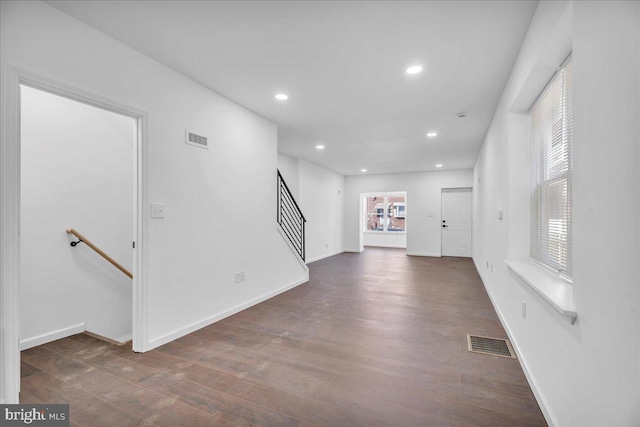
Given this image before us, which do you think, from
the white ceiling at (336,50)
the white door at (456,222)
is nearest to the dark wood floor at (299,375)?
the white ceiling at (336,50)

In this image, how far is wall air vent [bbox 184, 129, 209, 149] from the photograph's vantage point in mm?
2920

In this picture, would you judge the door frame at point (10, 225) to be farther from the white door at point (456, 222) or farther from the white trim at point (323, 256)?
the white door at point (456, 222)

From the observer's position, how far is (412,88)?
3.12 m

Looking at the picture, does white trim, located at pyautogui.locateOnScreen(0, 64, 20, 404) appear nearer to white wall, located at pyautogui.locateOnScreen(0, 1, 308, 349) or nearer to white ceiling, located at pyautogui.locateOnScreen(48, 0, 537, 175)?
white wall, located at pyautogui.locateOnScreen(0, 1, 308, 349)

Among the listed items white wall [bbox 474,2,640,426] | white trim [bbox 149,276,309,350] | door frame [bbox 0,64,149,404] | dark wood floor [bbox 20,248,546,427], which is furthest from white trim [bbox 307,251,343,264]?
white wall [bbox 474,2,640,426]

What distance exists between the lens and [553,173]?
209 cm

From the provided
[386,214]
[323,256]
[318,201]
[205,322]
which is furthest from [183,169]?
[386,214]

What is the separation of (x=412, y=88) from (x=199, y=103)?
231cm

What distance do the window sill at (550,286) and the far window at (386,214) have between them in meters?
8.81

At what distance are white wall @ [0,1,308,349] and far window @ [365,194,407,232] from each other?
779 cm

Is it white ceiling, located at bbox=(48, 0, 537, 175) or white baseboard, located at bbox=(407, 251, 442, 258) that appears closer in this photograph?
white ceiling, located at bbox=(48, 0, 537, 175)

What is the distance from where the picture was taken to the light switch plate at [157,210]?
2.58m

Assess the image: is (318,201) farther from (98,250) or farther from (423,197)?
(98,250)

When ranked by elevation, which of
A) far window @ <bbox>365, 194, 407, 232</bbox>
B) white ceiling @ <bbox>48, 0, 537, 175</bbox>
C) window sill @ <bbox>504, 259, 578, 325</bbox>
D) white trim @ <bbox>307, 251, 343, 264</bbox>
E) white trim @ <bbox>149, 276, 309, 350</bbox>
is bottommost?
white trim @ <bbox>307, 251, 343, 264</bbox>
